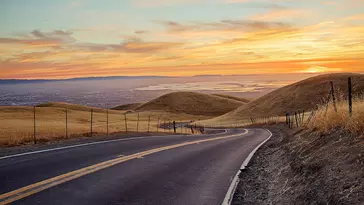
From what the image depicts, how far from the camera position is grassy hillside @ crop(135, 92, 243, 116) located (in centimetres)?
16682

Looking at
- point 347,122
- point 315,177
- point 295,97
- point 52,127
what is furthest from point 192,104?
point 315,177

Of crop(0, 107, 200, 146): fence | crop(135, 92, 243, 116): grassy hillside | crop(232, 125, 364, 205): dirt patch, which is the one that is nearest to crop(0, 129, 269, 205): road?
crop(232, 125, 364, 205): dirt patch

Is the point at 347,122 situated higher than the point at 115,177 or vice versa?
the point at 347,122

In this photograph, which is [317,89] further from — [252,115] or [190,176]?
[190,176]

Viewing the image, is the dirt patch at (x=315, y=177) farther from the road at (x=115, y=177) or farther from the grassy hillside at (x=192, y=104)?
the grassy hillside at (x=192, y=104)

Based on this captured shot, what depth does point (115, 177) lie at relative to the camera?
31.2 ft

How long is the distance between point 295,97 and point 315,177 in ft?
326

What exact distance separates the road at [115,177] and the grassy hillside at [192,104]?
5816 inches

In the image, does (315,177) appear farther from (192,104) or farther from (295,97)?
(192,104)

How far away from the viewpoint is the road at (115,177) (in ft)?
25.0

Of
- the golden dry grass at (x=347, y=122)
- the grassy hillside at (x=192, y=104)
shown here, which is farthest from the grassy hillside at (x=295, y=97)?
the golden dry grass at (x=347, y=122)

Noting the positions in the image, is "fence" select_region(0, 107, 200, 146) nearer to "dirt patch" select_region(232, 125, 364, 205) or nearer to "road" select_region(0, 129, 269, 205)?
"road" select_region(0, 129, 269, 205)

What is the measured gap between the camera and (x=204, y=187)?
30.0ft

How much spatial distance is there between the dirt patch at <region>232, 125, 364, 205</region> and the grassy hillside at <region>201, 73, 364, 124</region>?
83.1 m
